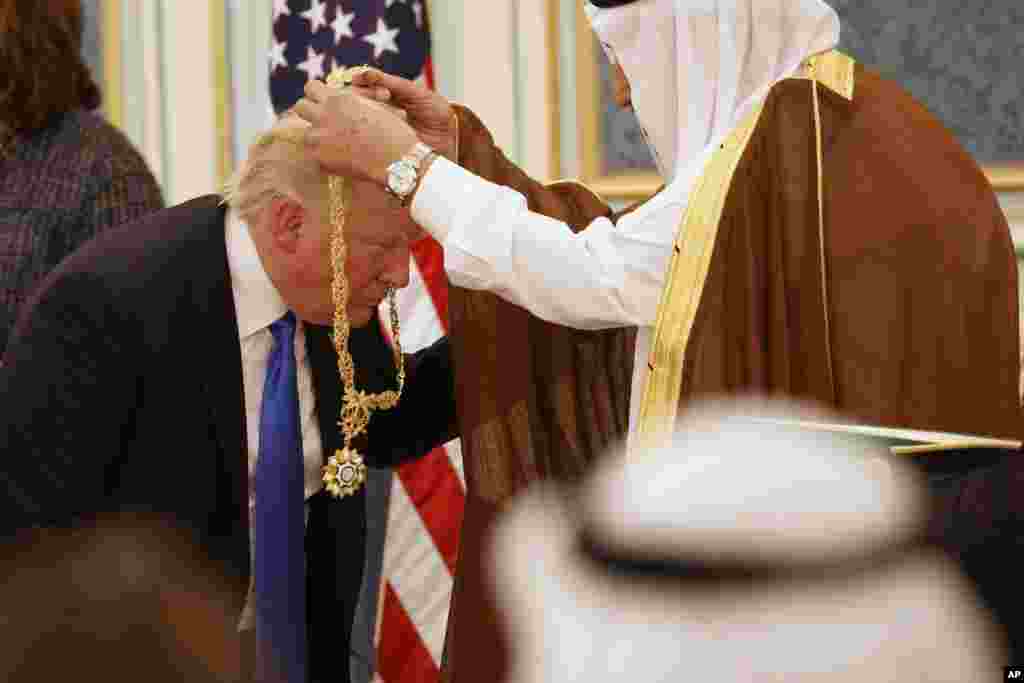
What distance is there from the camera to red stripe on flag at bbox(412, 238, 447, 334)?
3.39 metres

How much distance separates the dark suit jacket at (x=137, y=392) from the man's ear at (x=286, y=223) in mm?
89

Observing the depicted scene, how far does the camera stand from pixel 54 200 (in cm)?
291

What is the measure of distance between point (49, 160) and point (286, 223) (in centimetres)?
81

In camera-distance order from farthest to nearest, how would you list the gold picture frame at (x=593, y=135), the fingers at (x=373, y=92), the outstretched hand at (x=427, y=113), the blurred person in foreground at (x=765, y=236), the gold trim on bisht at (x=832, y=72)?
the gold picture frame at (x=593, y=135)
the outstretched hand at (x=427, y=113)
the fingers at (x=373, y=92)
the gold trim on bisht at (x=832, y=72)
the blurred person in foreground at (x=765, y=236)

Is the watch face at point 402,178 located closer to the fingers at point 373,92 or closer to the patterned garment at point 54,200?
the fingers at point 373,92

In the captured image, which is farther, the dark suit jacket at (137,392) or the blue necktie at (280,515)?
the blue necktie at (280,515)

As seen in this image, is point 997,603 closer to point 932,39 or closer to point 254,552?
point 254,552

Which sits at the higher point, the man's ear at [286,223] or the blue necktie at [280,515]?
the man's ear at [286,223]

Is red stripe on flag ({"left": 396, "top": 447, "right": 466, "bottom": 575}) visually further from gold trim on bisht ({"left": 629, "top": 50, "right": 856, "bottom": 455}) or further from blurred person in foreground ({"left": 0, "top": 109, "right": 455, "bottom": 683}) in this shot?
gold trim on bisht ({"left": 629, "top": 50, "right": 856, "bottom": 455})

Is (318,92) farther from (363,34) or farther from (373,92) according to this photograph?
(363,34)

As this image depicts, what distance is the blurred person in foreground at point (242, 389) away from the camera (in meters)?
2.15

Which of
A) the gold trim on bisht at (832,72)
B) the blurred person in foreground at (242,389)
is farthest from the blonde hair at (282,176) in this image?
the gold trim on bisht at (832,72)

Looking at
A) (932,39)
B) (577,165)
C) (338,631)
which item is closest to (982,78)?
(932,39)

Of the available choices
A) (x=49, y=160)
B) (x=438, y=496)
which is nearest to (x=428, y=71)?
(x=438, y=496)
